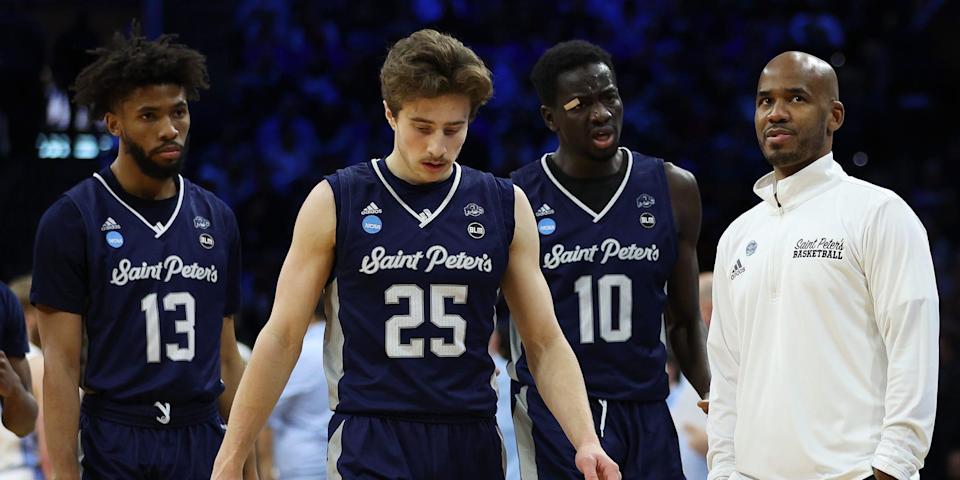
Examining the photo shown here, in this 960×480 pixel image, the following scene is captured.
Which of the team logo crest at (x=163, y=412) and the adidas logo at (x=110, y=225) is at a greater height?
the adidas logo at (x=110, y=225)

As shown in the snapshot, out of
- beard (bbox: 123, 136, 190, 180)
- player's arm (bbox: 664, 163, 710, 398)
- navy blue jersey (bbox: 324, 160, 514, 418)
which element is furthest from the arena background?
navy blue jersey (bbox: 324, 160, 514, 418)

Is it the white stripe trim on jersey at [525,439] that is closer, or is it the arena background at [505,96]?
the white stripe trim on jersey at [525,439]

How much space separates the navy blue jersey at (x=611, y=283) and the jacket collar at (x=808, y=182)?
37.5 inches

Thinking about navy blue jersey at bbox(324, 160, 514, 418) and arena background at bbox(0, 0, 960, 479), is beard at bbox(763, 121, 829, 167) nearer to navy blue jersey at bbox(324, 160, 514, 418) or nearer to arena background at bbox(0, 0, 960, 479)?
navy blue jersey at bbox(324, 160, 514, 418)

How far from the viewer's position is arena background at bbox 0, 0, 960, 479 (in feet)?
44.7

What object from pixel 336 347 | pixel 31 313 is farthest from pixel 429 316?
pixel 31 313

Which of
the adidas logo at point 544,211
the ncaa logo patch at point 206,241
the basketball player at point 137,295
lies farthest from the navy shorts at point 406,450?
the adidas logo at point 544,211

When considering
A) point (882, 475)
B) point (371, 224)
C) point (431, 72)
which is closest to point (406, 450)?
point (371, 224)

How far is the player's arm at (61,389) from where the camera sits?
5.22 metres

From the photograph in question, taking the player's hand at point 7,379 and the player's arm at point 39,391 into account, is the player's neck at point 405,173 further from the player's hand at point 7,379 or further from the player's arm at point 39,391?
the player's arm at point 39,391

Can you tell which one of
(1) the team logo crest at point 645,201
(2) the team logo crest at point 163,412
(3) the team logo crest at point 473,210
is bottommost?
(2) the team logo crest at point 163,412

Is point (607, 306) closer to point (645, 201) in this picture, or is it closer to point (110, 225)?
point (645, 201)

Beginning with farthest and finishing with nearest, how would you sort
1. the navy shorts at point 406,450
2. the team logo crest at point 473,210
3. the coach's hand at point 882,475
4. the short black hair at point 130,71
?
the short black hair at point 130,71, the team logo crest at point 473,210, the navy shorts at point 406,450, the coach's hand at point 882,475

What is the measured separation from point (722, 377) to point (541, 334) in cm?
81
